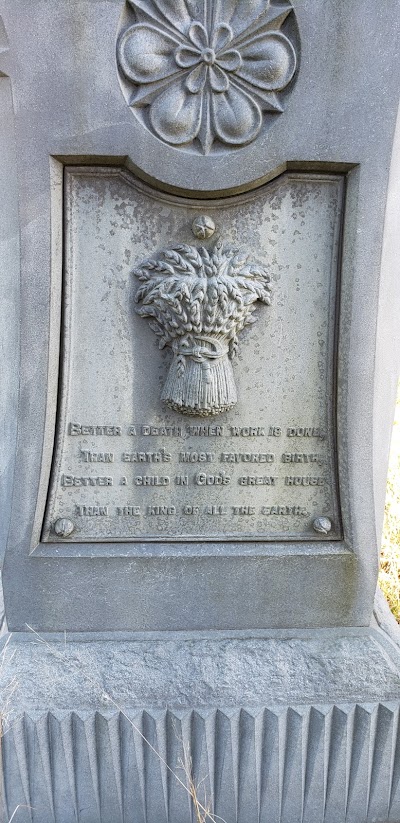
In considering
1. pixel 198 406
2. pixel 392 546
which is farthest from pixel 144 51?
pixel 392 546

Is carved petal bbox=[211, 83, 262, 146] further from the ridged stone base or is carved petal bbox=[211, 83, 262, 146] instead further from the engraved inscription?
the ridged stone base

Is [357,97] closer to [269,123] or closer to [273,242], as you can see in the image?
[269,123]

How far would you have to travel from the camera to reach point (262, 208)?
224 centimetres

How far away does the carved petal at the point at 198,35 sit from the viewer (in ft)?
6.61

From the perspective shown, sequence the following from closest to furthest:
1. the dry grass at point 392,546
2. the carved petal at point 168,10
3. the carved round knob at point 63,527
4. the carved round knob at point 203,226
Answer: the carved petal at point 168,10 → the carved round knob at point 203,226 → the carved round knob at point 63,527 → the dry grass at point 392,546

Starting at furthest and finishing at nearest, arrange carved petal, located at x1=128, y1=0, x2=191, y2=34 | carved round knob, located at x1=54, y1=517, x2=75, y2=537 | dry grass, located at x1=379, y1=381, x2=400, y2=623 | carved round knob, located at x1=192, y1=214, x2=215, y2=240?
dry grass, located at x1=379, y1=381, x2=400, y2=623
carved round knob, located at x1=54, y1=517, x2=75, y2=537
carved round knob, located at x1=192, y1=214, x2=215, y2=240
carved petal, located at x1=128, y1=0, x2=191, y2=34

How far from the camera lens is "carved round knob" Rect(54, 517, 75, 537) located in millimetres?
2375

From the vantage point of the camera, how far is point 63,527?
2.38 metres

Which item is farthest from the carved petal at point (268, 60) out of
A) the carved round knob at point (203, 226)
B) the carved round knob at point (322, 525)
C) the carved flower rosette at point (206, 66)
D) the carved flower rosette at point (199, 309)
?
the carved round knob at point (322, 525)

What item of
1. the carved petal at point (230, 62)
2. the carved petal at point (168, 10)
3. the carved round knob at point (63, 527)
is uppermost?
the carved petal at point (168, 10)

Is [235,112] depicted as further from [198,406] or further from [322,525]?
[322,525]

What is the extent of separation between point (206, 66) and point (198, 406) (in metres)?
1.15

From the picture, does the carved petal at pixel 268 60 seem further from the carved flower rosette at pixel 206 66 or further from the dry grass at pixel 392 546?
the dry grass at pixel 392 546

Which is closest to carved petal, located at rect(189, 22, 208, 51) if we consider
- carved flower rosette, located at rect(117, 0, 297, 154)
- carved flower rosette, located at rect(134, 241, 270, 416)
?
carved flower rosette, located at rect(117, 0, 297, 154)
